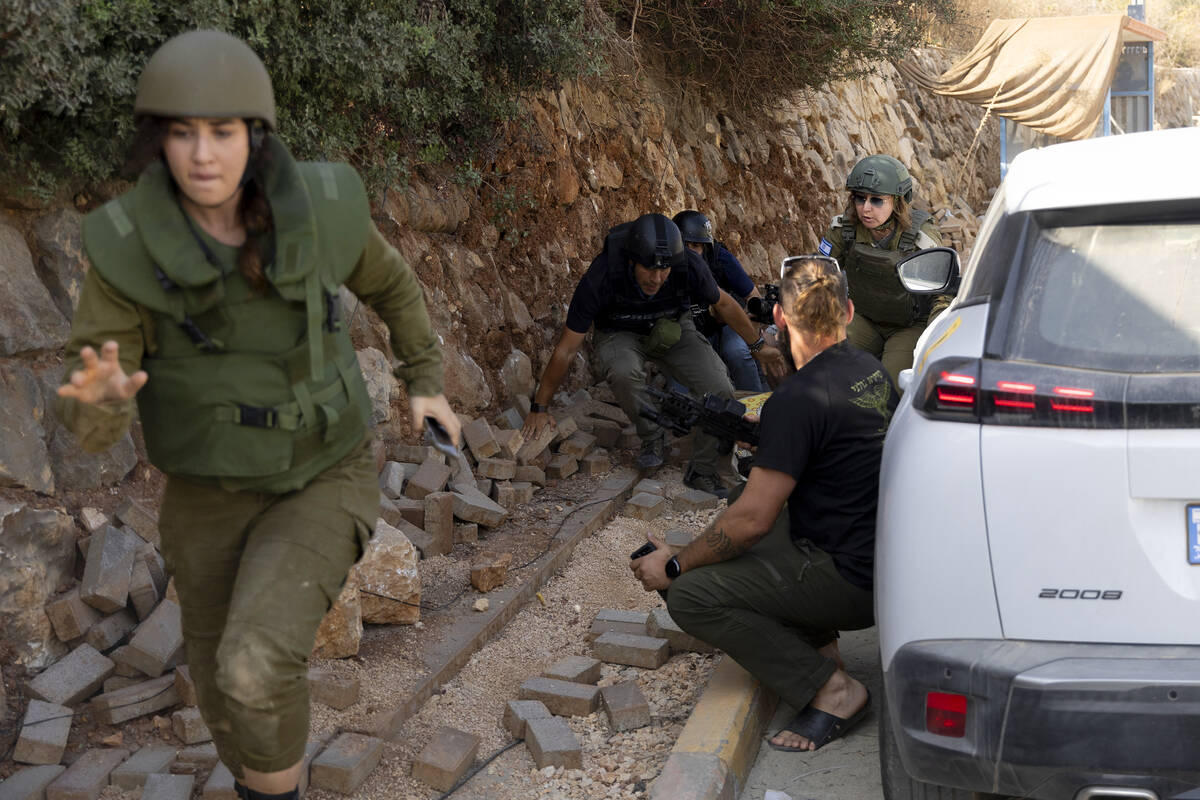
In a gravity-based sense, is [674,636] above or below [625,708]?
below

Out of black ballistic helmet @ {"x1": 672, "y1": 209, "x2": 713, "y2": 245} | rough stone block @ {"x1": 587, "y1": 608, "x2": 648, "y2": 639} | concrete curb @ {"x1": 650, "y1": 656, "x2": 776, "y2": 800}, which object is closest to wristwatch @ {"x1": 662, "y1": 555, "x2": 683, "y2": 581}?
concrete curb @ {"x1": 650, "y1": 656, "x2": 776, "y2": 800}

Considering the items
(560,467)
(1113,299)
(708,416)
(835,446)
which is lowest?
(560,467)

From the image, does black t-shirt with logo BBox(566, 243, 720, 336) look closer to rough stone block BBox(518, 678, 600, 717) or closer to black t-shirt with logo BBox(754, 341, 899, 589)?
rough stone block BBox(518, 678, 600, 717)

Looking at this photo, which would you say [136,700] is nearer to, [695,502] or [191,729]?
[191,729]

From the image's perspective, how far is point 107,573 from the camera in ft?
13.5

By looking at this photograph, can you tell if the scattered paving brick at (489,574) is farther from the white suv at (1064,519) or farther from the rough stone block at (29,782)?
the white suv at (1064,519)

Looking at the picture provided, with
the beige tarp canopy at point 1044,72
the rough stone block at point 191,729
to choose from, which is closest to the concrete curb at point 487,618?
the rough stone block at point 191,729

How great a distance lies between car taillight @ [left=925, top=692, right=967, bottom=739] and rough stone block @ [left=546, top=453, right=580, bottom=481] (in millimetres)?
4537

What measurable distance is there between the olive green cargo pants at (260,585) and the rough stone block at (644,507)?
394 centimetres

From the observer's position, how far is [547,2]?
6844 millimetres

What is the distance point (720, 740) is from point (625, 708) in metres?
0.51

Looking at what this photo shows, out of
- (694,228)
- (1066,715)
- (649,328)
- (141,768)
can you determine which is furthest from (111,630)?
(694,228)

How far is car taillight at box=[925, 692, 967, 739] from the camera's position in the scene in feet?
8.50

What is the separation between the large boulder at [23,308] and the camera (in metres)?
4.30
